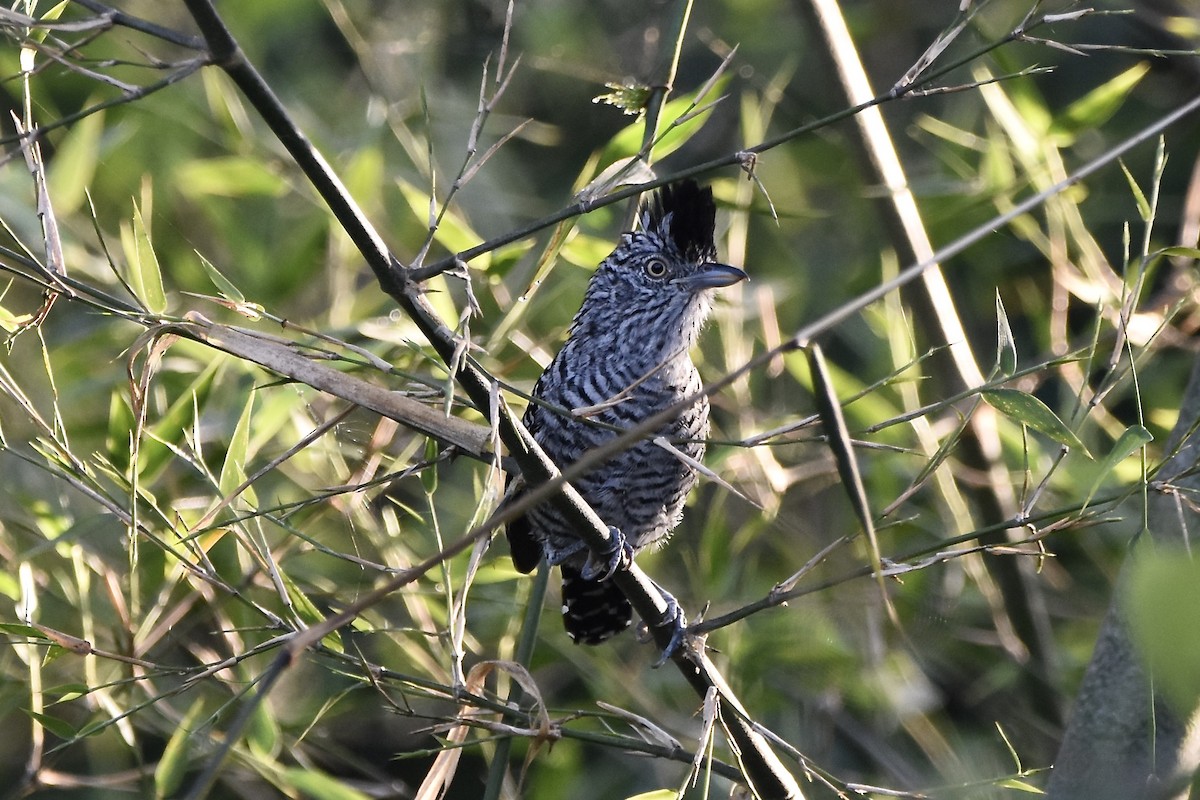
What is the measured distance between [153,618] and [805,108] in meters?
2.76

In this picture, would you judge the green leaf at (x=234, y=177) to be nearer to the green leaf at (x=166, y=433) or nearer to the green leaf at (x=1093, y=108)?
the green leaf at (x=166, y=433)

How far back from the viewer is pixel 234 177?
12.5 feet

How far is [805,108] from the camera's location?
4.38 metres

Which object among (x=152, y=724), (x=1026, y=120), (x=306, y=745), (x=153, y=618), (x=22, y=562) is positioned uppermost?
(x=1026, y=120)

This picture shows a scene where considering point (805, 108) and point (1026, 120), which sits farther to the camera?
point (805, 108)

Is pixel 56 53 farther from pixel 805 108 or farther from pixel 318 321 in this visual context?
pixel 805 108

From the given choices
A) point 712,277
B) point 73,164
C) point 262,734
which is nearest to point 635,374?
point 712,277

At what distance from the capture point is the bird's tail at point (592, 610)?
3654mm

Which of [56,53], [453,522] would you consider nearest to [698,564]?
[453,522]

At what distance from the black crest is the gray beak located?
57 mm

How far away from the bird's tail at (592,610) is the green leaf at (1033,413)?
5.97 feet

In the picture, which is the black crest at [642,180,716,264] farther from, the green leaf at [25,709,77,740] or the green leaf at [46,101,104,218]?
the green leaf at [25,709,77,740]

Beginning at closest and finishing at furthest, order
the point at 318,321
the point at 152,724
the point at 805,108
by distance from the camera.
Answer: the point at 152,724 < the point at 318,321 < the point at 805,108

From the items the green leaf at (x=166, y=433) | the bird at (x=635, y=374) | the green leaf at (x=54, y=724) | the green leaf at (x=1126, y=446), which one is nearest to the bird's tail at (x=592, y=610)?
the bird at (x=635, y=374)
